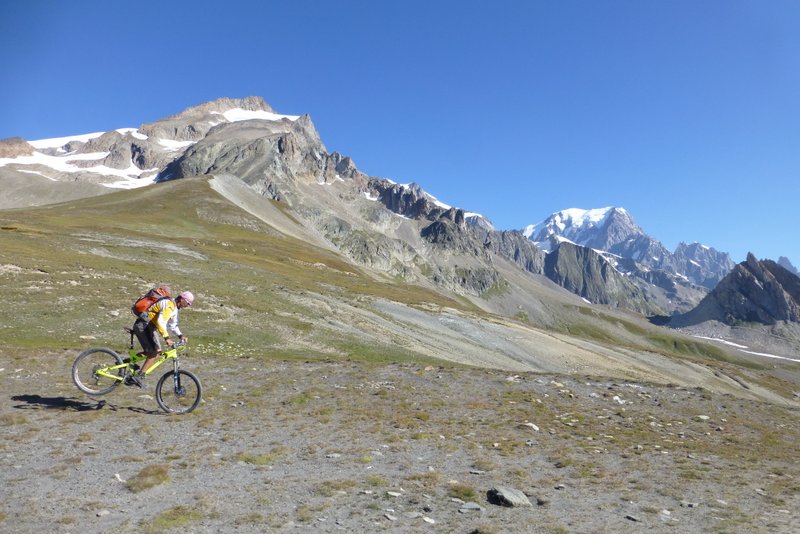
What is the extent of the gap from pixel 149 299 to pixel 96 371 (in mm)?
3424

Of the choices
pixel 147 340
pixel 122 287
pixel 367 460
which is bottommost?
pixel 367 460

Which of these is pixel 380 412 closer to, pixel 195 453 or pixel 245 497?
pixel 195 453

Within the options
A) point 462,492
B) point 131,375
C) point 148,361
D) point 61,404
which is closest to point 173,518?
point 462,492

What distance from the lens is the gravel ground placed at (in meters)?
10.2

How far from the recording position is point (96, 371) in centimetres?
1739

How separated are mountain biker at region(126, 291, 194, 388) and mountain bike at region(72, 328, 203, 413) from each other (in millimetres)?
240

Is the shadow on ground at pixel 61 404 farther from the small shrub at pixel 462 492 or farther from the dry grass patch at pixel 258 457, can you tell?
the small shrub at pixel 462 492

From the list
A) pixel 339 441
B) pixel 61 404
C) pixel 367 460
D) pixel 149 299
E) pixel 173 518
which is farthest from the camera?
pixel 149 299

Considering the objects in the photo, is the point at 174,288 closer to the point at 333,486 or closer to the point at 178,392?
the point at 178,392

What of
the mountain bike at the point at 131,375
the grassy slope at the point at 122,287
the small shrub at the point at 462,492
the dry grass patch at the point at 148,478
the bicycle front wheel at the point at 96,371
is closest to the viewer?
the dry grass patch at the point at 148,478

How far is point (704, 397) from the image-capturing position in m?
28.4

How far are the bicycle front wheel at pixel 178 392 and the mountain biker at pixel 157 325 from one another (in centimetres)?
85

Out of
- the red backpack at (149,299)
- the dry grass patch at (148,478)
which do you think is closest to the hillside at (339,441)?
the dry grass patch at (148,478)

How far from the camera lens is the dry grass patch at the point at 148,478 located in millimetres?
10742
